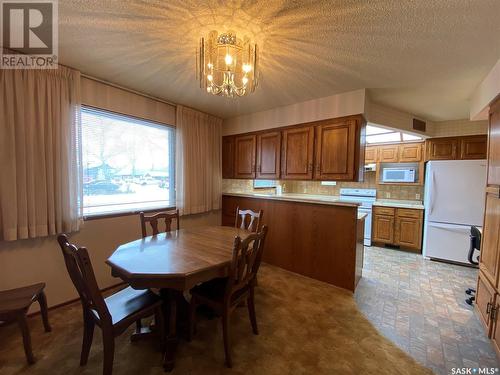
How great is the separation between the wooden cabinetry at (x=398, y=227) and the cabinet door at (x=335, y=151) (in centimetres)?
232

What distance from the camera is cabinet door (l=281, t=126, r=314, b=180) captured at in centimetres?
313

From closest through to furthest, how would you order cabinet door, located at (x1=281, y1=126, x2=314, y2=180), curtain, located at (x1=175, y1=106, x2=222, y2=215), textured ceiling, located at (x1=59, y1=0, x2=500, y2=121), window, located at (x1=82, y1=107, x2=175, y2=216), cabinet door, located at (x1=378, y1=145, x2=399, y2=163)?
textured ceiling, located at (x1=59, y1=0, x2=500, y2=121) < window, located at (x1=82, y1=107, x2=175, y2=216) < cabinet door, located at (x1=281, y1=126, x2=314, y2=180) < curtain, located at (x1=175, y1=106, x2=222, y2=215) < cabinet door, located at (x1=378, y1=145, x2=399, y2=163)

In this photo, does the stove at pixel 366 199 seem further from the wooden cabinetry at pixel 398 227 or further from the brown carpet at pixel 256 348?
the brown carpet at pixel 256 348

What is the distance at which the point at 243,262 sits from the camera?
169 cm

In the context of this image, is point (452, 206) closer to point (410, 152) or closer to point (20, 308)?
point (410, 152)

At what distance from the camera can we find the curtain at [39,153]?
191 centimetres

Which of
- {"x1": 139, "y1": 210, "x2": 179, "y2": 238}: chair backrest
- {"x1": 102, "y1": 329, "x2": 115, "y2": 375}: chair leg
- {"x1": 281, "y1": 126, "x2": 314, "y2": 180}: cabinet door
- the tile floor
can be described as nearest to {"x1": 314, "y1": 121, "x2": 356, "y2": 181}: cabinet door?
{"x1": 281, "y1": 126, "x2": 314, "y2": 180}: cabinet door

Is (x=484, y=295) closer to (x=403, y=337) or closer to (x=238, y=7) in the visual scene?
(x=403, y=337)

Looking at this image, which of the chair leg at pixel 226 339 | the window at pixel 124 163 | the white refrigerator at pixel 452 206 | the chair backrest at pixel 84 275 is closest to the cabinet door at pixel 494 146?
the white refrigerator at pixel 452 206

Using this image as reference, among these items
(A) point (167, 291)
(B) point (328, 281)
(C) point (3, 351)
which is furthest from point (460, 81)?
(C) point (3, 351)

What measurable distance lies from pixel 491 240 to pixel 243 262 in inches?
92.7

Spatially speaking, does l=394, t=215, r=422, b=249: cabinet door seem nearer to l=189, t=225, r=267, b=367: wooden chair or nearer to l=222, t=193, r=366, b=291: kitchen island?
l=222, t=193, r=366, b=291: kitchen island

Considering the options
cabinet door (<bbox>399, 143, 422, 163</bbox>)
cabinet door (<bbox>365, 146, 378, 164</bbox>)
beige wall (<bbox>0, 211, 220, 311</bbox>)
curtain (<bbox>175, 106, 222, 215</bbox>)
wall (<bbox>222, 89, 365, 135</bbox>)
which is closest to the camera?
beige wall (<bbox>0, 211, 220, 311</bbox>)

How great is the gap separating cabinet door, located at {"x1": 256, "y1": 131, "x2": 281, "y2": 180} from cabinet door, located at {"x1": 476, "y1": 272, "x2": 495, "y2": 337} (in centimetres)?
251
